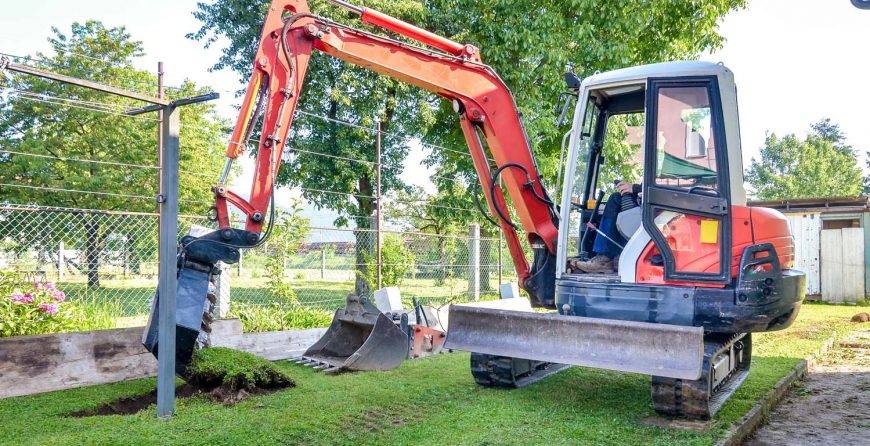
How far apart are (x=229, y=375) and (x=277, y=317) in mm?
2594

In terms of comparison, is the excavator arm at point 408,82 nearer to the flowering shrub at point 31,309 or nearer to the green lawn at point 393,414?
the green lawn at point 393,414

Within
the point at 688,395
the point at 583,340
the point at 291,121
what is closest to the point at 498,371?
the point at 583,340

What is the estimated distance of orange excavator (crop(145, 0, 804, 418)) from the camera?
4.31 meters

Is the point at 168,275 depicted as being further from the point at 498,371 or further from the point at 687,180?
the point at 687,180

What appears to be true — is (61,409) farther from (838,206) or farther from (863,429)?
(838,206)

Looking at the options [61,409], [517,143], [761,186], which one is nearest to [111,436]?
[61,409]

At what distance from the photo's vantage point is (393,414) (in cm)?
458

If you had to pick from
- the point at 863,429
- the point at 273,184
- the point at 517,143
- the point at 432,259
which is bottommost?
the point at 863,429

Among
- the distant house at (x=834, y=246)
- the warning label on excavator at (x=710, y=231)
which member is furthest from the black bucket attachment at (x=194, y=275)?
the distant house at (x=834, y=246)

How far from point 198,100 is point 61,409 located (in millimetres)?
2520

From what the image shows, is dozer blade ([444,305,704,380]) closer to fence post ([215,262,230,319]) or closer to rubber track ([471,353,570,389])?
rubber track ([471,353,570,389])

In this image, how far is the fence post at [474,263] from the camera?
476 inches

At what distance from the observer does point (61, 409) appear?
4559mm

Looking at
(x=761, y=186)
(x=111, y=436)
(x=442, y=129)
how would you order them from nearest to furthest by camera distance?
(x=111, y=436)
(x=442, y=129)
(x=761, y=186)
